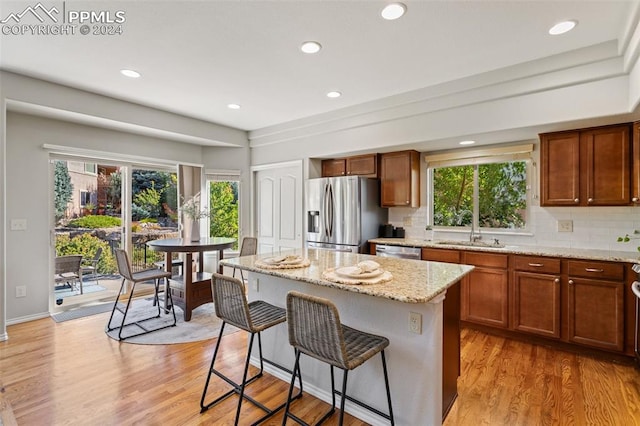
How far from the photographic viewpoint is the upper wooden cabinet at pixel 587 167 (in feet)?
9.30

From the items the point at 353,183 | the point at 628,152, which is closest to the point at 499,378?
the point at 628,152

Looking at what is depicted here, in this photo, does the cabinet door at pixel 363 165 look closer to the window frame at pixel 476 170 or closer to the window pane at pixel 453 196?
the window frame at pixel 476 170

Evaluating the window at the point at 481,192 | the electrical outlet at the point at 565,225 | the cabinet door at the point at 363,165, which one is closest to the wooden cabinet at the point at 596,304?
the electrical outlet at the point at 565,225

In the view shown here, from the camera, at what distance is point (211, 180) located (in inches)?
218

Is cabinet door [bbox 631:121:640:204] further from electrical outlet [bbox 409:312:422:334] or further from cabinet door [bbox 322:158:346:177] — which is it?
cabinet door [bbox 322:158:346:177]

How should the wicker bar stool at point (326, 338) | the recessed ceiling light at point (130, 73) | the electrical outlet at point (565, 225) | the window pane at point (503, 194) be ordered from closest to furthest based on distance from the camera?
the wicker bar stool at point (326, 338) < the recessed ceiling light at point (130, 73) < the electrical outlet at point (565, 225) < the window pane at point (503, 194)

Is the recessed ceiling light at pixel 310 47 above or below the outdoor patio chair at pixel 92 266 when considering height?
above

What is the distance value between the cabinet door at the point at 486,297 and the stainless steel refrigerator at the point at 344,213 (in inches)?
54.3

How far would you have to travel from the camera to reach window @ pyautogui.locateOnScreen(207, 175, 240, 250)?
558cm

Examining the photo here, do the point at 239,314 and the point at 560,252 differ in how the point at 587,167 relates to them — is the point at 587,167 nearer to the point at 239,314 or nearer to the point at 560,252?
the point at 560,252

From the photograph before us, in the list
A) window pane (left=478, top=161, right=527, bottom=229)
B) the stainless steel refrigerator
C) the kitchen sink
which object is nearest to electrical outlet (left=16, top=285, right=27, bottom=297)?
the stainless steel refrigerator

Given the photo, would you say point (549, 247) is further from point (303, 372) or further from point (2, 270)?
point (2, 270)

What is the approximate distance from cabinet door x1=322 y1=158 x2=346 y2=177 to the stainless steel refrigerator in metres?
0.36

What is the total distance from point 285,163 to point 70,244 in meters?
3.20
